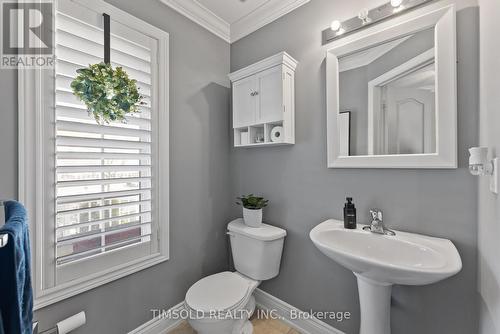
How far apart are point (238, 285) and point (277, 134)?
1125mm

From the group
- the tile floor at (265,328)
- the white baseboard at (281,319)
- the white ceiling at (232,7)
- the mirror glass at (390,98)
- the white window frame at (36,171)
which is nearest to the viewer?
the white window frame at (36,171)

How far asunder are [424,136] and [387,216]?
1.59ft

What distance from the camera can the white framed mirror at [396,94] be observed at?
1.07m

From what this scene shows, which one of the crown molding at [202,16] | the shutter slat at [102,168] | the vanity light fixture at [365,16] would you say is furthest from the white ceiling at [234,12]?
the shutter slat at [102,168]

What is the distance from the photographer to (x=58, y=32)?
3.76 ft

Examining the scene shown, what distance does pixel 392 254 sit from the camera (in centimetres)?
114

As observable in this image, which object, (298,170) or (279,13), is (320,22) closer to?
(279,13)

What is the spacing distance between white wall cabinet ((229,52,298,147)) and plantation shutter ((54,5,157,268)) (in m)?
0.67

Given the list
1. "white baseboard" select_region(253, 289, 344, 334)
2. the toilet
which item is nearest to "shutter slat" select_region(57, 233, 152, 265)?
the toilet

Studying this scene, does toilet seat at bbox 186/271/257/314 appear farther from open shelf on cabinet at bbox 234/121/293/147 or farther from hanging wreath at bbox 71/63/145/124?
hanging wreath at bbox 71/63/145/124

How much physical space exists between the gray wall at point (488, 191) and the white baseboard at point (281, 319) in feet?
2.91

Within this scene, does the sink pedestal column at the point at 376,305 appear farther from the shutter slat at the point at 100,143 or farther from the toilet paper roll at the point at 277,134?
the shutter slat at the point at 100,143

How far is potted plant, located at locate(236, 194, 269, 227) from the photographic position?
1692mm

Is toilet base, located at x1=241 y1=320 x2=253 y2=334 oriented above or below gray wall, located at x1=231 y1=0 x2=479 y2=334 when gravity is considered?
below
